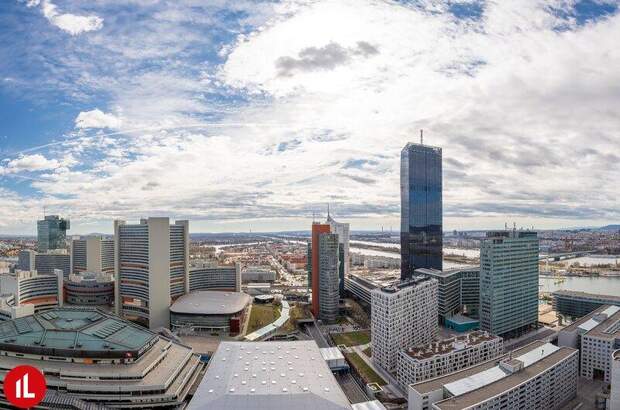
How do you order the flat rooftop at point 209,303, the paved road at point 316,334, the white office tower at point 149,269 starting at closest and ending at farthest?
the paved road at point 316,334, the flat rooftop at point 209,303, the white office tower at point 149,269

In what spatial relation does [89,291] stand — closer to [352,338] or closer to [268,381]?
[352,338]

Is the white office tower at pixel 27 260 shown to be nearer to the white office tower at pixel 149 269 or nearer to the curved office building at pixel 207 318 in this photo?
the white office tower at pixel 149 269

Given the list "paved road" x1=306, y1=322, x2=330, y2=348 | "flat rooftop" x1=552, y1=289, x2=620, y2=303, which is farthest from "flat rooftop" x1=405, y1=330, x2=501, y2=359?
"flat rooftop" x1=552, y1=289, x2=620, y2=303

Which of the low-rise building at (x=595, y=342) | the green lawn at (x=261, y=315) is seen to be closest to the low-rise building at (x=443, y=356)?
the low-rise building at (x=595, y=342)

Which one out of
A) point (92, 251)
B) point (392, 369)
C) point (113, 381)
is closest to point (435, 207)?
point (392, 369)

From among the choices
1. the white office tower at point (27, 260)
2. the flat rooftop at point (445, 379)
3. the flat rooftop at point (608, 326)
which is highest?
the white office tower at point (27, 260)

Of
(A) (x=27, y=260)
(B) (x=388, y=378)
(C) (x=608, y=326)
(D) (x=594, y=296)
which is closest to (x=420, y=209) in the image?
(D) (x=594, y=296)

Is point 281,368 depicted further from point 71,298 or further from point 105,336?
point 71,298
